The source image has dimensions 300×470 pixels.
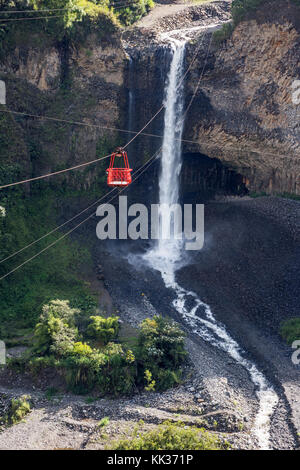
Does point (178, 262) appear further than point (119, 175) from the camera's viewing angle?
Yes

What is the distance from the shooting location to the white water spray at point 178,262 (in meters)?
22.2

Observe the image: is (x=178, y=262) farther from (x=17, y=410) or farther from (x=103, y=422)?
(x=17, y=410)

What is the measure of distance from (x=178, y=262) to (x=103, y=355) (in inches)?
481

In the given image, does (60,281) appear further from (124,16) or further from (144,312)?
(124,16)

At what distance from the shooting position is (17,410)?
2078 centimetres

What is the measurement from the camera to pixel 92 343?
81.8 ft

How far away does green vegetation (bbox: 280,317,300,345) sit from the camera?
25.2m

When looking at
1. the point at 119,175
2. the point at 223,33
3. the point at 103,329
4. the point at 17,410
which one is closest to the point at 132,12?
the point at 223,33

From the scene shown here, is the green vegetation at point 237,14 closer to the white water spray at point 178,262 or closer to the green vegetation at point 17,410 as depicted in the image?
the white water spray at point 178,262

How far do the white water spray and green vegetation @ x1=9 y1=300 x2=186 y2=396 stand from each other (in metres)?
3.27

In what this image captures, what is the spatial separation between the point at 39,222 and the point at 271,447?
69.1 feet

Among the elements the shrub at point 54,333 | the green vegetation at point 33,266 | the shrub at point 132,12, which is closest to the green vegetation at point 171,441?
the shrub at point 54,333

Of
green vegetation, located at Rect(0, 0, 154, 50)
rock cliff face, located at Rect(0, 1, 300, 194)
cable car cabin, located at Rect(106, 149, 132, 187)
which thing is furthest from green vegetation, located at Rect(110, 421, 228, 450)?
green vegetation, located at Rect(0, 0, 154, 50)

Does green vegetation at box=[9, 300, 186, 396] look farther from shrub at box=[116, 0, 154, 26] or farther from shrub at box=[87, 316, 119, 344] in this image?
shrub at box=[116, 0, 154, 26]
